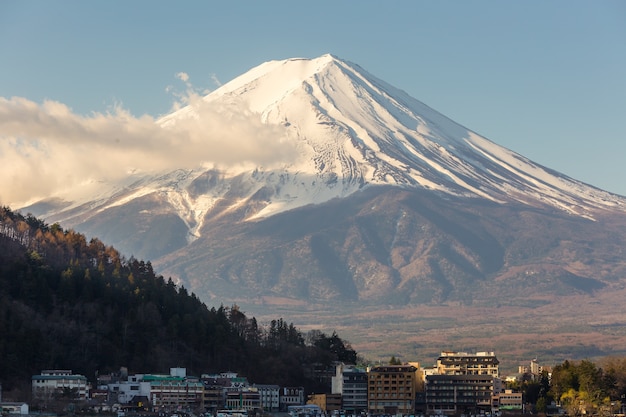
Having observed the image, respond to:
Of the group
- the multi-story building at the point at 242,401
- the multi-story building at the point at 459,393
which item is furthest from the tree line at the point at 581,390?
the multi-story building at the point at 242,401

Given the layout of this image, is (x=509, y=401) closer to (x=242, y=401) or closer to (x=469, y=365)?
(x=469, y=365)

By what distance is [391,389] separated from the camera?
8562cm

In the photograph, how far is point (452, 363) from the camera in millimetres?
95250

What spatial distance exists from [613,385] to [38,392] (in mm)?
32958

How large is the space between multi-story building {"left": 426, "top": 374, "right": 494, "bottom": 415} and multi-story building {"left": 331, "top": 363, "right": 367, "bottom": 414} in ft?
12.2

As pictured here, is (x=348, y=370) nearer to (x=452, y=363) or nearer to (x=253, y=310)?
(x=452, y=363)

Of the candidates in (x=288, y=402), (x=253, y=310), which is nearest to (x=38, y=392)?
(x=288, y=402)

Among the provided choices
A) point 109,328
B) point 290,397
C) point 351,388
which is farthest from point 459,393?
point 109,328

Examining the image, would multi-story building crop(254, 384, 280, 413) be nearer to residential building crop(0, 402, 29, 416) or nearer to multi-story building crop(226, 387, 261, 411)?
multi-story building crop(226, 387, 261, 411)

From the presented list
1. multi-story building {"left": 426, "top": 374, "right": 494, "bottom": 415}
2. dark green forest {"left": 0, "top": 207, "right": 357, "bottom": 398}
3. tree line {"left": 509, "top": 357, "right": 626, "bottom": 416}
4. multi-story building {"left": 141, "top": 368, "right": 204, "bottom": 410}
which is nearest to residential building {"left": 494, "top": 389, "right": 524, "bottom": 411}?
multi-story building {"left": 426, "top": 374, "right": 494, "bottom": 415}

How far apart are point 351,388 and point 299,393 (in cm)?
296

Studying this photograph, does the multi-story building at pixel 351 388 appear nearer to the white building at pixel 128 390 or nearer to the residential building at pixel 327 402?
the residential building at pixel 327 402

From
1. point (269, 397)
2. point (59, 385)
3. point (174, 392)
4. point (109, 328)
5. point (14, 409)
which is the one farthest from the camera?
point (109, 328)

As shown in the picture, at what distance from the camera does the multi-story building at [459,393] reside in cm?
8644
